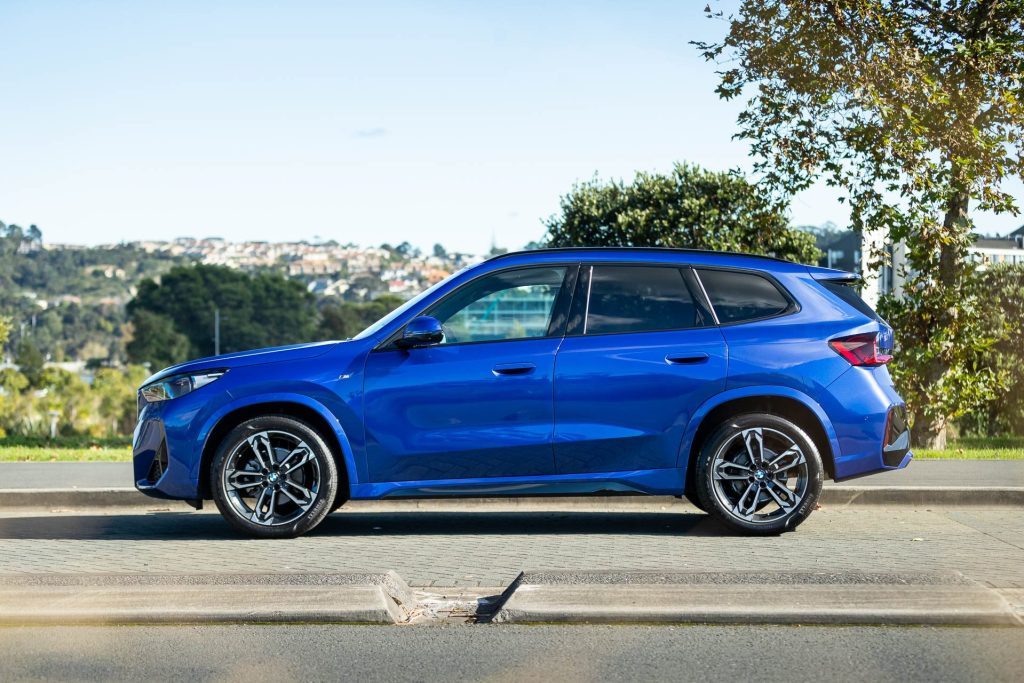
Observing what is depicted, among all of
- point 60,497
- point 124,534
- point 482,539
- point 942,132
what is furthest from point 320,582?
point 942,132

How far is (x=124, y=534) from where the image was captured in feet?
28.2

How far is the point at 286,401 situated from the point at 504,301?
4.99 feet

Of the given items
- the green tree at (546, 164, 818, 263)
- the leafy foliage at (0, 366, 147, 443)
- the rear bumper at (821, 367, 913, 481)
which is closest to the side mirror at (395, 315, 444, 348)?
the rear bumper at (821, 367, 913, 481)

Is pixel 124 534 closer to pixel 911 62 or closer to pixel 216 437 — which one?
pixel 216 437

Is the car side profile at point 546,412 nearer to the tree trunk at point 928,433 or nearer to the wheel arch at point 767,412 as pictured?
the wheel arch at point 767,412

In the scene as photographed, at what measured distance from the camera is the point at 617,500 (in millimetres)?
9641

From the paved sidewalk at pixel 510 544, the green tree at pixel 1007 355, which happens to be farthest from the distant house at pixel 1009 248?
the paved sidewalk at pixel 510 544

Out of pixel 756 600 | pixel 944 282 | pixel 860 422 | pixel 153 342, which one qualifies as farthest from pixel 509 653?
pixel 153 342

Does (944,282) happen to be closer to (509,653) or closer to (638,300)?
(638,300)

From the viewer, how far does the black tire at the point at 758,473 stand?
26.1 ft

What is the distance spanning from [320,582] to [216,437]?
7.91 feet

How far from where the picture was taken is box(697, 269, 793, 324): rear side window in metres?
8.20

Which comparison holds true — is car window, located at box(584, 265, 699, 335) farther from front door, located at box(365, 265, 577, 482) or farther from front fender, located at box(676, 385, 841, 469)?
Result: front fender, located at box(676, 385, 841, 469)

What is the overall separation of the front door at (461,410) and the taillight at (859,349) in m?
1.70
